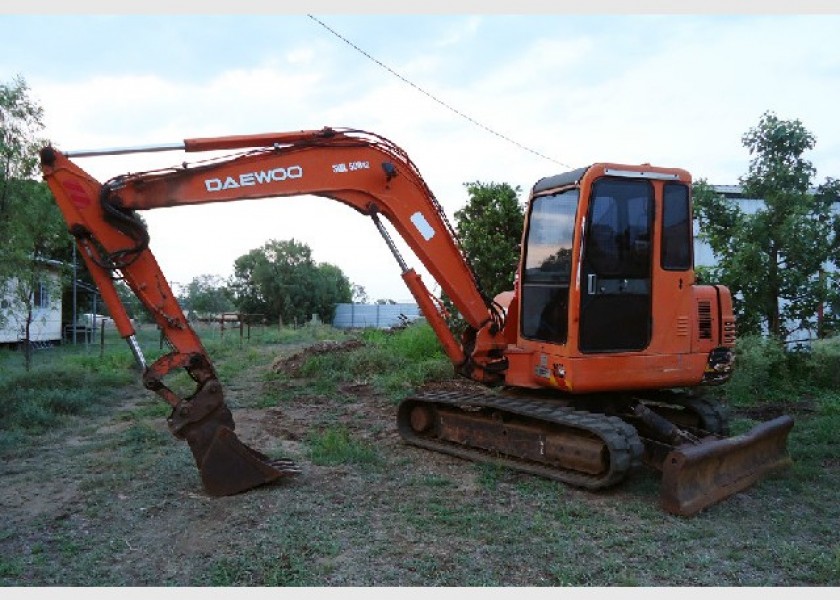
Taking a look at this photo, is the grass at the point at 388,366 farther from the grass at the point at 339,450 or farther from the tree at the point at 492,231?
the grass at the point at 339,450

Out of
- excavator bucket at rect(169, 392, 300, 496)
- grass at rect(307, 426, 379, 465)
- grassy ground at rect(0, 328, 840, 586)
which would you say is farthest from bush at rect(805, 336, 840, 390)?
excavator bucket at rect(169, 392, 300, 496)

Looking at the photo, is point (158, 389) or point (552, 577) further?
point (158, 389)

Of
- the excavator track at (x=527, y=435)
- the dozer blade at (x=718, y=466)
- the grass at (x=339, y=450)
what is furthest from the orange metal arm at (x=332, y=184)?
the dozer blade at (x=718, y=466)

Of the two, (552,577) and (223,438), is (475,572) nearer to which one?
(552,577)

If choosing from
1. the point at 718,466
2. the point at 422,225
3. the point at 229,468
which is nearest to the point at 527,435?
the point at 718,466

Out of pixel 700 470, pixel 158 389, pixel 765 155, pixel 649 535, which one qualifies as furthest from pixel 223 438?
pixel 765 155

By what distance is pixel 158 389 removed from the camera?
6.38 m

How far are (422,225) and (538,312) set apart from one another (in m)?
1.50

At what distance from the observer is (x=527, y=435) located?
23.4 feet

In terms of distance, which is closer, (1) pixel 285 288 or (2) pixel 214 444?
(2) pixel 214 444

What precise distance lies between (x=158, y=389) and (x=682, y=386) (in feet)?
16.4

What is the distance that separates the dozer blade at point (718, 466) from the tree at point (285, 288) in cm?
4154

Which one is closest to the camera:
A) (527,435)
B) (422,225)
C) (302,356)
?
(527,435)

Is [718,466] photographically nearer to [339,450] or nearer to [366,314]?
[339,450]
